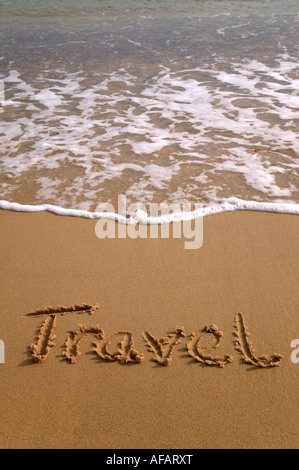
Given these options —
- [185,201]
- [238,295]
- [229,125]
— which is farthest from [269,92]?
[238,295]

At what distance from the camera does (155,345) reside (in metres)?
1.96

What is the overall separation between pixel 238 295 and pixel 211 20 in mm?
9545

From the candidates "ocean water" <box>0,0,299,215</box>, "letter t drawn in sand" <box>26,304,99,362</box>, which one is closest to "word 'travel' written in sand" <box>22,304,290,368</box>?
"letter t drawn in sand" <box>26,304,99,362</box>

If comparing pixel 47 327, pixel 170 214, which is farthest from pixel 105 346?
pixel 170 214

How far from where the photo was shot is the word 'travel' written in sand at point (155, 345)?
73.5 inches

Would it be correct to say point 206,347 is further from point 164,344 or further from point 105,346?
point 105,346

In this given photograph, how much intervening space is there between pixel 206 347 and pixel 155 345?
25cm

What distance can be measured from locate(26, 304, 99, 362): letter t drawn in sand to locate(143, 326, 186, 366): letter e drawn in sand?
361mm

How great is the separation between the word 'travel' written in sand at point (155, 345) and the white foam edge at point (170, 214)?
3.20 ft

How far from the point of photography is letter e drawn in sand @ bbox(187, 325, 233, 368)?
186 centimetres

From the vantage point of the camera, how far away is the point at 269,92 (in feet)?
17.0

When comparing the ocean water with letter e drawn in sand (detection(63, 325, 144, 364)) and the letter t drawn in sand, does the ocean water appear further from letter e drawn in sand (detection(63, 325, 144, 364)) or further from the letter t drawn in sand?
letter e drawn in sand (detection(63, 325, 144, 364))

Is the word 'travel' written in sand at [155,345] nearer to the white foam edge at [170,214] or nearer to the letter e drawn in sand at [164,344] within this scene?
the letter e drawn in sand at [164,344]

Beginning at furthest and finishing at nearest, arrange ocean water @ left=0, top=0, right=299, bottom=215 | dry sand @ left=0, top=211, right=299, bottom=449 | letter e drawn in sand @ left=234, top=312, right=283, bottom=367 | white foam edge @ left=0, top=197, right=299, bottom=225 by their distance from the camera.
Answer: ocean water @ left=0, top=0, right=299, bottom=215
white foam edge @ left=0, top=197, right=299, bottom=225
letter e drawn in sand @ left=234, top=312, right=283, bottom=367
dry sand @ left=0, top=211, right=299, bottom=449
